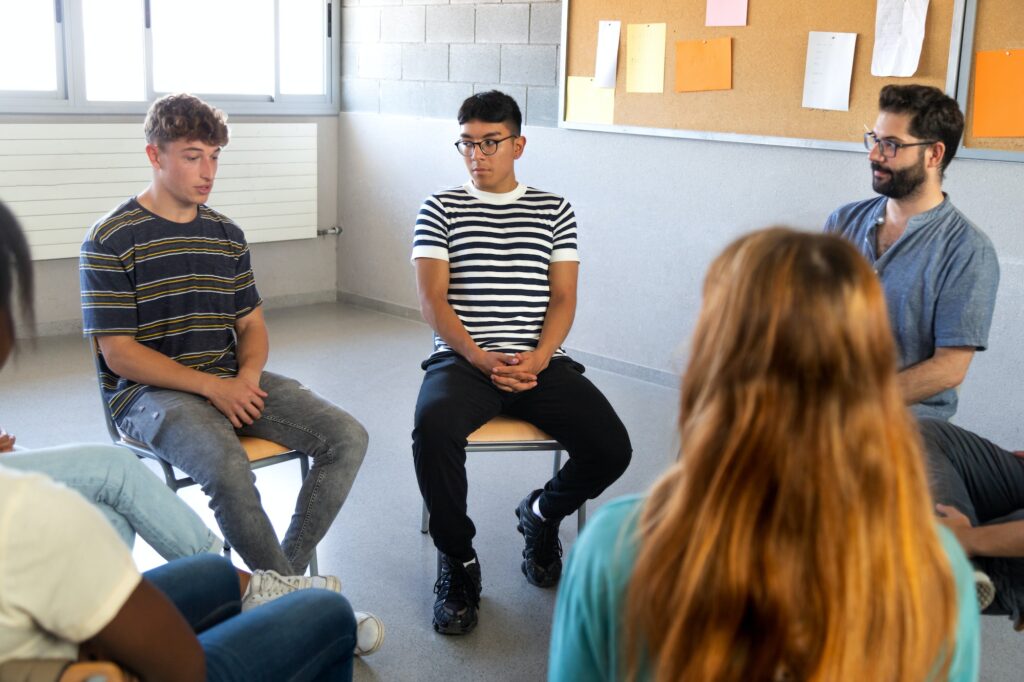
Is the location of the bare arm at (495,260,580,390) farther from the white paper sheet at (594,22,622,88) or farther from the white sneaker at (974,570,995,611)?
the white paper sheet at (594,22,622,88)

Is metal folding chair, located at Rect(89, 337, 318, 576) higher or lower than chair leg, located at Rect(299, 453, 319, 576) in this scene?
higher

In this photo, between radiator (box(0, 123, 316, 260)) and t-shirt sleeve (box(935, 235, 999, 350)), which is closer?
t-shirt sleeve (box(935, 235, 999, 350))

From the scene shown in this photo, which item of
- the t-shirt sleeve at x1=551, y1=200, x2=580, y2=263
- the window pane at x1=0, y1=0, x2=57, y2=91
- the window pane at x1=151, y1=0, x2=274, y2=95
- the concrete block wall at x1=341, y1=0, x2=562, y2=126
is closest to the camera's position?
the t-shirt sleeve at x1=551, y1=200, x2=580, y2=263

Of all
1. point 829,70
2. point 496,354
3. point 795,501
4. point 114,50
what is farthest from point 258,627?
point 114,50

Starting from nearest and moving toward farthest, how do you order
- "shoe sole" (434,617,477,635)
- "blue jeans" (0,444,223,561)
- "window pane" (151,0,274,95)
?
1. "blue jeans" (0,444,223,561)
2. "shoe sole" (434,617,477,635)
3. "window pane" (151,0,274,95)

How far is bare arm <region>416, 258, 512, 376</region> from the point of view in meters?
2.54

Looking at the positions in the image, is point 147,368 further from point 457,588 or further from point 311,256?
point 311,256

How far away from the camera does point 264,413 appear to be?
2369mm

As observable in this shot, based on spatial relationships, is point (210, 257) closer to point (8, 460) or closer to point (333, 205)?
point (8, 460)

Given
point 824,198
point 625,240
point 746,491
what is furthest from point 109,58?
point 746,491

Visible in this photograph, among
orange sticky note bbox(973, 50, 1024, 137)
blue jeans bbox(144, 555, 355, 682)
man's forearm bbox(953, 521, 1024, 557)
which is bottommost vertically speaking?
blue jeans bbox(144, 555, 355, 682)

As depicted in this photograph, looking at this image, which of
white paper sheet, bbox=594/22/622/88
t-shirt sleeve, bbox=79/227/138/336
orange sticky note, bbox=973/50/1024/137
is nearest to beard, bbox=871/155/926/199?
orange sticky note, bbox=973/50/1024/137

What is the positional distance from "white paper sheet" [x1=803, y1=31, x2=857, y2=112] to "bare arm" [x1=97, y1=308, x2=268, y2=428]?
231cm

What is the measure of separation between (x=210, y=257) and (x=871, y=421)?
6.12 feet
